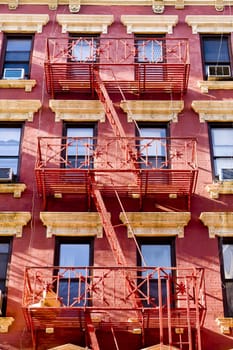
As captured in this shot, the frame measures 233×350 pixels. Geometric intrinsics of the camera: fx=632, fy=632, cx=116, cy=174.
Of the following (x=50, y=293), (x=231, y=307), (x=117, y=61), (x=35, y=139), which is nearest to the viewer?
(x=50, y=293)

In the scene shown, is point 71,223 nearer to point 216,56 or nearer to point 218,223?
point 218,223

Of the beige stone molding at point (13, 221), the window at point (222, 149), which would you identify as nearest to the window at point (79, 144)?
the beige stone molding at point (13, 221)

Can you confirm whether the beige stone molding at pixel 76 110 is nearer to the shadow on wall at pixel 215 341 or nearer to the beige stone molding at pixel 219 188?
the beige stone molding at pixel 219 188

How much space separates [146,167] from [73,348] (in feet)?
16.1

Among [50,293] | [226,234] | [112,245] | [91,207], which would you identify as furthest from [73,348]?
[226,234]

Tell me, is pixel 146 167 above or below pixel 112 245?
above

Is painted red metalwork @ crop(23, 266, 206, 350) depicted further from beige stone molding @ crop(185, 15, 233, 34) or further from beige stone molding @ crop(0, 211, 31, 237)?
beige stone molding @ crop(185, 15, 233, 34)

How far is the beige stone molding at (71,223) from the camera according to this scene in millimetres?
14766

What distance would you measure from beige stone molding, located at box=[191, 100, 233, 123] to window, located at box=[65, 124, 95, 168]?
285cm

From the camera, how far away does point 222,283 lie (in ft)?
46.5

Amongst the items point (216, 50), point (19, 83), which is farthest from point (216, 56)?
point (19, 83)

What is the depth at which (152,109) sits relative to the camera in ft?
55.0

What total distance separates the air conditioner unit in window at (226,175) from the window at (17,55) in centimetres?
622

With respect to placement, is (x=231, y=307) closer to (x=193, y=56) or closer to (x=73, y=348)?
(x=73, y=348)
